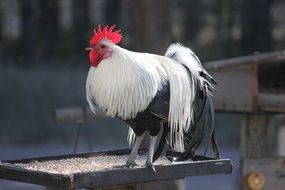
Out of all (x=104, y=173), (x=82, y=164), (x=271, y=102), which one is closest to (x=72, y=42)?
(x=271, y=102)

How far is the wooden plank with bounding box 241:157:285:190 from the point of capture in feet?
20.0

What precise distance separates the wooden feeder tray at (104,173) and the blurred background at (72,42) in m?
11.1

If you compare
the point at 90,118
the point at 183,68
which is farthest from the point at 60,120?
the point at 183,68

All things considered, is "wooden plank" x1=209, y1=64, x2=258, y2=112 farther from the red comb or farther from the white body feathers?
the red comb

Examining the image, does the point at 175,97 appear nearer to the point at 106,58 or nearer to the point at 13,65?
the point at 106,58

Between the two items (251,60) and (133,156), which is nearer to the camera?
(133,156)

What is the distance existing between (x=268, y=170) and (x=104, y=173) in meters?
2.40

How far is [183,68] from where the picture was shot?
4445mm

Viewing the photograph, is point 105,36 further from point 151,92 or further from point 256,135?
point 256,135

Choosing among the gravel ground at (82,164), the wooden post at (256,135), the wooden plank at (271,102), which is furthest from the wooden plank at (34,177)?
the wooden post at (256,135)

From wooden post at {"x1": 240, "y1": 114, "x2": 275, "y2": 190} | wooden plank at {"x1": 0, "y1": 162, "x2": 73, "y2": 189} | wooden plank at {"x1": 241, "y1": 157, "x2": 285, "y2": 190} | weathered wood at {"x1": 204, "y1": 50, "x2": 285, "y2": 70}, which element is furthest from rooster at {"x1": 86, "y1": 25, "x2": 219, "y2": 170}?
wooden post at {"x1": 240, "y1": 114, "x2": 275, "y2": 190}

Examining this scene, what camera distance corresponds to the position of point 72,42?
18641mm

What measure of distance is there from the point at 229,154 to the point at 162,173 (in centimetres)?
1038

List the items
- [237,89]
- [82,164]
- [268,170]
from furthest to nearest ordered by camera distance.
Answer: [237,89] → [268,170] → [82,164]
